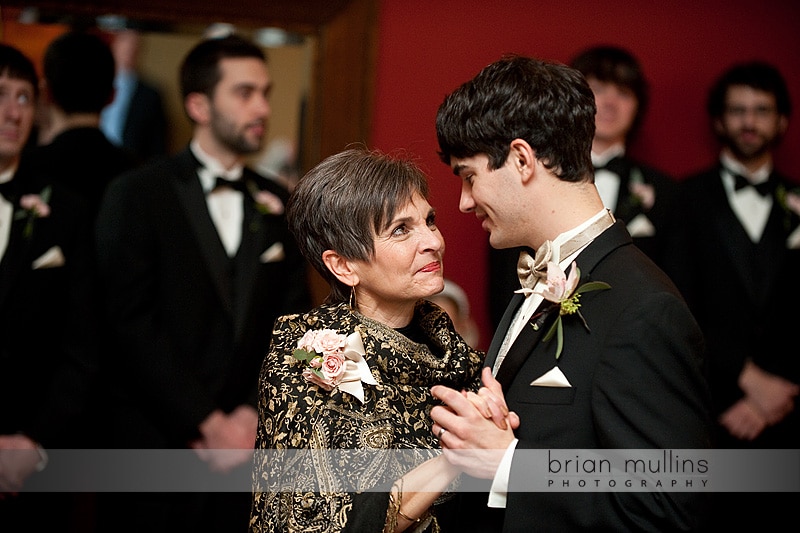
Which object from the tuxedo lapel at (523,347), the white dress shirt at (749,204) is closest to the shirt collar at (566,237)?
the tuxedo lapel at (523,347)

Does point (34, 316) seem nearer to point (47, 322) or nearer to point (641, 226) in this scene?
point (47, 322)

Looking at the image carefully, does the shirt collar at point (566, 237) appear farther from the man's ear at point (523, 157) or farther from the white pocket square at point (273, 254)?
the white pocket square at point (273, 254)

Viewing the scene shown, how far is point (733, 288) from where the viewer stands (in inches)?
167

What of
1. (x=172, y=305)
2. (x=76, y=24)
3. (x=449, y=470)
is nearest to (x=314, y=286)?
(x=172, y=305)

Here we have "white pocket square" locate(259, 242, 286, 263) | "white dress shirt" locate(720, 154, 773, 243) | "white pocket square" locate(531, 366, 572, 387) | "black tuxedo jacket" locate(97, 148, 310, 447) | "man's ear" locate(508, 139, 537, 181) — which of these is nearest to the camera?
"white pocket square" locate(531, 366, 572, 387)

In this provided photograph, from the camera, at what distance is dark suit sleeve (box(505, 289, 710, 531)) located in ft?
6.19

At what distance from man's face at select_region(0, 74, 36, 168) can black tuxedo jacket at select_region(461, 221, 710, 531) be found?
2.24 metres

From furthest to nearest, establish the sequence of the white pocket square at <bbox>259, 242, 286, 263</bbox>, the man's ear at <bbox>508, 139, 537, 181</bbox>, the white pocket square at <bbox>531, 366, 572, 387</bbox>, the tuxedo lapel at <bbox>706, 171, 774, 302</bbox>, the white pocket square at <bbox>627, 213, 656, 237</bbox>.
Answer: the tuxedo lapel at <bbox>706, 171, 774, 302</bbox>, the white pocket square at <bbox>627, 213, 656, 237</bbox>, the white pocket square at <bbox>259, 242, 286, 263</bbox>, the man's ear at <bbox>508, 139, 537, 181</bbox>, the white pocket square at <bbox>531, 366, 572, 387</bbox>

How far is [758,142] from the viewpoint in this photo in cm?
449

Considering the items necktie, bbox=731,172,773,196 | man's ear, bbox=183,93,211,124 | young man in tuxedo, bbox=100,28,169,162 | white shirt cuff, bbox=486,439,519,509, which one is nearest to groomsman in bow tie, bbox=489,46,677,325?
necktie, bbox=731,172,773,196

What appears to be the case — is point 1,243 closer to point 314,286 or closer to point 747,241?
point 314,286

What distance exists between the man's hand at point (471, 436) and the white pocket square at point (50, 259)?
198 centimetres

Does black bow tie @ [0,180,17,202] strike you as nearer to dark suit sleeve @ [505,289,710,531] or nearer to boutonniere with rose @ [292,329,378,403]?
boutonniere with rose @ [292,329,378,403]

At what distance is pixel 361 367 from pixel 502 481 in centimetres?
41
